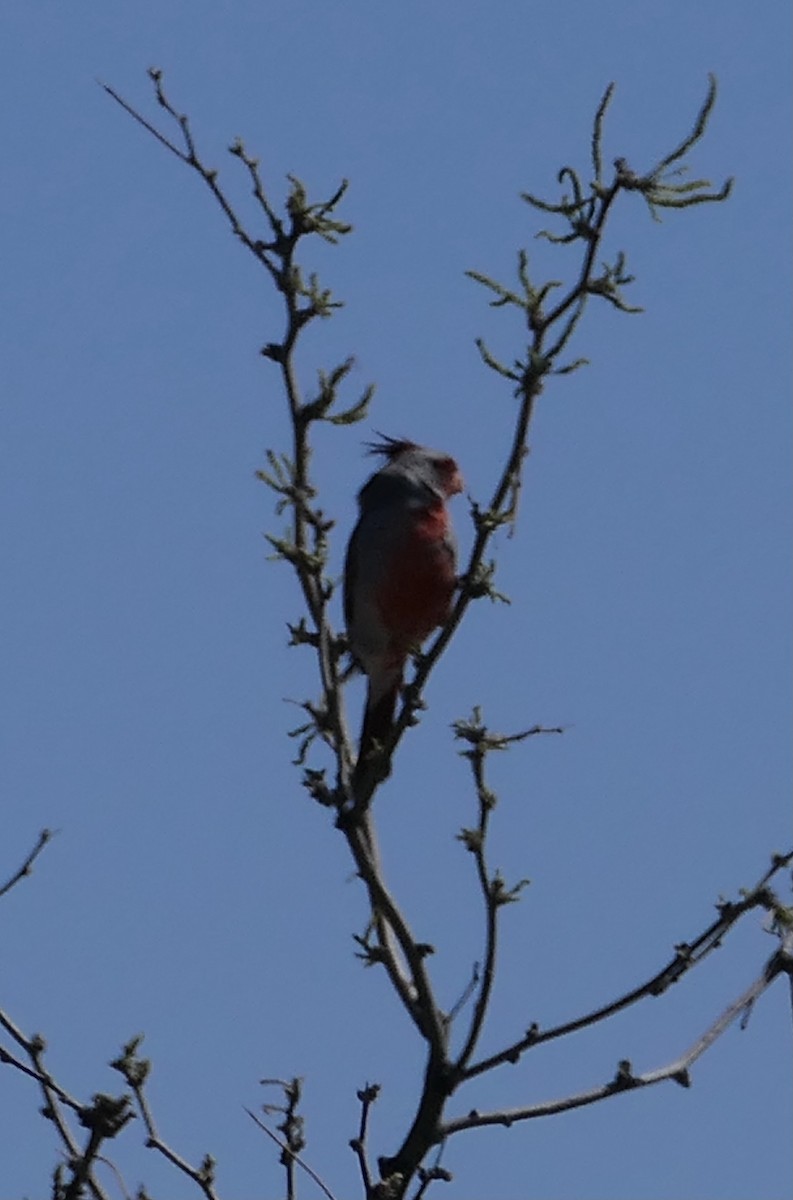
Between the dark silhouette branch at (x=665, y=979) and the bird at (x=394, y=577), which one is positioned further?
the bird at (x=394, y=577)

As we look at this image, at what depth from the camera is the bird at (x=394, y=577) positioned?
27.2 feet

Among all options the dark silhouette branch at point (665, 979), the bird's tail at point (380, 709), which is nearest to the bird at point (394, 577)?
the bird's tail at point (380, 709)

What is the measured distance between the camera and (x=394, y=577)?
8312mm

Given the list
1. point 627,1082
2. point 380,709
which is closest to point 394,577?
point 380,709

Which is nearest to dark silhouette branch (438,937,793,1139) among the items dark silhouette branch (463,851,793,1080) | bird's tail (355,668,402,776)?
dark silhouette branch (463,851,793,1080)

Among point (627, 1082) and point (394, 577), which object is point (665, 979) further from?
point (394, 577)

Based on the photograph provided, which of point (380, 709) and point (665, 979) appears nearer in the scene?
point (665, 979)

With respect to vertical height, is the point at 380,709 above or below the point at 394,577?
below

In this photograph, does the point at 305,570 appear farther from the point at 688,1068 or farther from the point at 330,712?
the point at 688,1068

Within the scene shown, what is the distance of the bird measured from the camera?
8.30 m

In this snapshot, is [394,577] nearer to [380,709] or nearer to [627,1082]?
[380,709]

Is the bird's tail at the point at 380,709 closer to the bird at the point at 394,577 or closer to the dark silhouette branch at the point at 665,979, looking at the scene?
the bird at the point at 394,577

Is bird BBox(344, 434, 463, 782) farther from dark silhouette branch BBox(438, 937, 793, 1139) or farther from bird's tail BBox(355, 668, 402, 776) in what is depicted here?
dark silhouette branch BBox(438, 937, 793, 1139)

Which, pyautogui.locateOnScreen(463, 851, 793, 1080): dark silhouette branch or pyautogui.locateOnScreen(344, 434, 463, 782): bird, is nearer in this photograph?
pyautogui.locateOnScreen(463, 851, 793, 1080): dark silhouette branch
